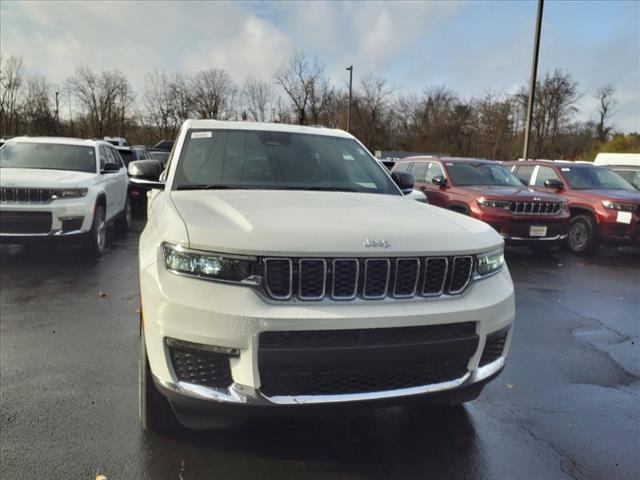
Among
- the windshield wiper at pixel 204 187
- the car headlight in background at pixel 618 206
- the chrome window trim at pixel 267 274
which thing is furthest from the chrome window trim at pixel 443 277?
the car headlight in background at pixel 618 206

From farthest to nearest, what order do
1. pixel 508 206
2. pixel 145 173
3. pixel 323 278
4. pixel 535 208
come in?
pixel 535 208
pixel 508 206
pixel 145 173
pixel 323 278

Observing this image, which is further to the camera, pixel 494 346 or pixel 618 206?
pixel 618 206

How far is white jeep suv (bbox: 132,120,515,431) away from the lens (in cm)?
214

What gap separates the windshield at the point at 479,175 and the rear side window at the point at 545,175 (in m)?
1.19

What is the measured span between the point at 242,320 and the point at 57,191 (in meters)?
6.03

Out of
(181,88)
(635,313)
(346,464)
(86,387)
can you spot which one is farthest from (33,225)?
(181,88)

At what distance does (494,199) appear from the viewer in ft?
28.3

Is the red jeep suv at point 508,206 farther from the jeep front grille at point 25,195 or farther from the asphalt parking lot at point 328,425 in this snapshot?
the jeep front grille at point 25,195

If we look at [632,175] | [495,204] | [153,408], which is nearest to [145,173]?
[153,408]

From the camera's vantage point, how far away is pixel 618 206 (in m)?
9.23

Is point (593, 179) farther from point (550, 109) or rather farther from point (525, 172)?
point (550, 109)

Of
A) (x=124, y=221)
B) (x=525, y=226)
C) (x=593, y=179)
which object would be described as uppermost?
(x=593, y=179)

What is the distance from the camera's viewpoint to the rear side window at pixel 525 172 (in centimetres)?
1124

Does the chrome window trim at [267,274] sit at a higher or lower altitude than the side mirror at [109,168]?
lower
